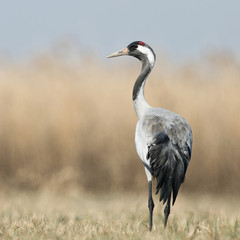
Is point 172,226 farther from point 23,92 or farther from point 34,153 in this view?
point 23,92

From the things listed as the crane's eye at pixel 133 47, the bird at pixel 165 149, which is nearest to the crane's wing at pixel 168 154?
the bird at pixel 165 149

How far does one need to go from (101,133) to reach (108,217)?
1782 mm

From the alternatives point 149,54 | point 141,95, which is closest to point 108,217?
point 141,95

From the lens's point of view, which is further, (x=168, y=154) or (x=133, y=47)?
(x=133, y=47)

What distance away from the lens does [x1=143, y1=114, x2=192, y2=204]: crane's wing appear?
210 inches

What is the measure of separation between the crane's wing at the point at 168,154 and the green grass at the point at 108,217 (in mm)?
337

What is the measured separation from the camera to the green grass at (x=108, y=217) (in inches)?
202

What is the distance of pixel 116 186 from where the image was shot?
25.2 feet

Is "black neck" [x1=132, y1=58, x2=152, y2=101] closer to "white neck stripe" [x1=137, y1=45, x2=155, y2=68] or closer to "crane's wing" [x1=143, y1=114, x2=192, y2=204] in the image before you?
"white neck stripe" [x1=137, y1=45, x2=155, y2=68]

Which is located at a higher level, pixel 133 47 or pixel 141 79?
pixel 133 47

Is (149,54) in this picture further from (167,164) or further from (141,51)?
(167,164)

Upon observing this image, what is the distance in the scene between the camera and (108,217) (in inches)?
246

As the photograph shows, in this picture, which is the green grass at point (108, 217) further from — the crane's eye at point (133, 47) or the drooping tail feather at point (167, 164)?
the crane's eye at point (133, 47)

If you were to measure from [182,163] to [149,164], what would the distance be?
279 mm
